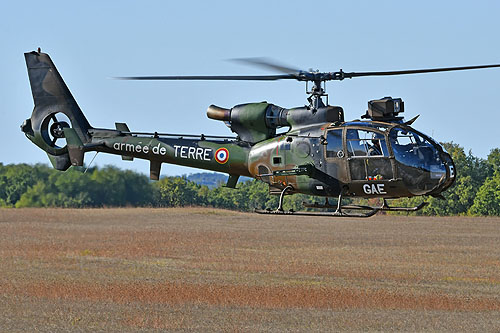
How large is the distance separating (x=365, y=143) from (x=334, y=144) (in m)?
0.73

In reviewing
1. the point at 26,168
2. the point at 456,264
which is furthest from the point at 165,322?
the point at 456,264

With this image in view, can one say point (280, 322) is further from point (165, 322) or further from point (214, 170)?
point (214, 170)

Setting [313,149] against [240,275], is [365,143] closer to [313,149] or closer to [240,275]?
[313,149]

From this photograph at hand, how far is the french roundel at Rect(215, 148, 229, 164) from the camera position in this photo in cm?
2611

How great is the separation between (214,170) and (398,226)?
2877 inches

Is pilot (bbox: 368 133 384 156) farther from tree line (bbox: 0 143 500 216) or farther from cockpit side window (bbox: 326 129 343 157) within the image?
tree line (bbox: 0 143 500 216)

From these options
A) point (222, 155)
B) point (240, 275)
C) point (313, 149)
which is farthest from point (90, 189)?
point (313, 149)

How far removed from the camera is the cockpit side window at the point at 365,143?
23.6 metres

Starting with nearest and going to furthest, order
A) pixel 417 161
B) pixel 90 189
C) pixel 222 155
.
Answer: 1. pixel 417 161
2. pixel 222 155
3. pixel 90 189

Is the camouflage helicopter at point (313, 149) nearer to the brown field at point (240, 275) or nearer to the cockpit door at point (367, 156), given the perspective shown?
the cockpit door at point (367, 156)

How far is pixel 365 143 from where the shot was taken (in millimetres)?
23875

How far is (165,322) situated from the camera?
116ft

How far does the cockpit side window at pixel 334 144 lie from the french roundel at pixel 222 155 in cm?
288

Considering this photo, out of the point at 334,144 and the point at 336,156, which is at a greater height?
the point at 334,144
